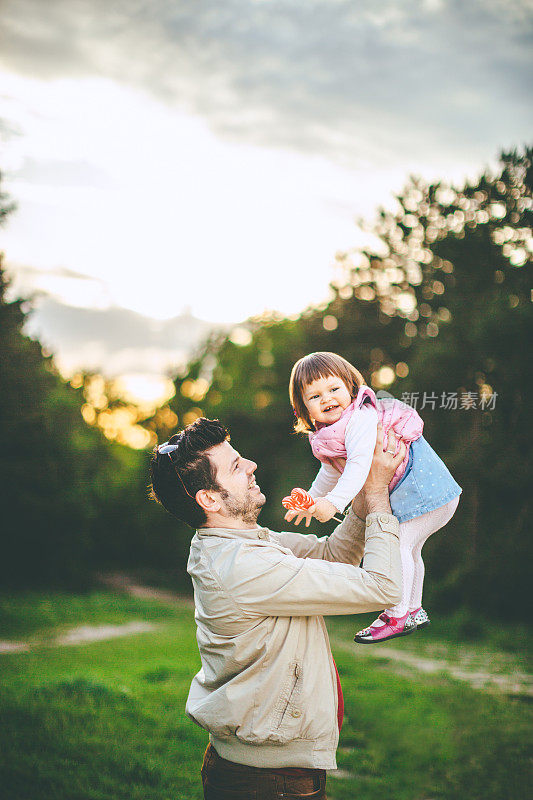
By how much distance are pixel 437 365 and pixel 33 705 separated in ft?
61.6

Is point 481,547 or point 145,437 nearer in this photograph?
point 481,547

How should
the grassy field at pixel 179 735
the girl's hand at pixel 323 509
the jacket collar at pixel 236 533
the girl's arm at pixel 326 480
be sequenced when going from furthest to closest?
1. the grassy field at pixel 179 735
2. the girl's arm at pixel 326 480
3. the girl's hand at pixel 323 509
4. the jacket collar at pixel 236 533

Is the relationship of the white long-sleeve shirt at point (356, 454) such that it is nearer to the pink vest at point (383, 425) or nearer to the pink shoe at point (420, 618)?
the pink vest at point (383, 425)

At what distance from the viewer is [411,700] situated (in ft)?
33.4

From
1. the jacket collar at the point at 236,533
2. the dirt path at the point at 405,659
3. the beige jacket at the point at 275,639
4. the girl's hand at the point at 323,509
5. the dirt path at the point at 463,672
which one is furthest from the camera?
the dirt path at the point at 405,659

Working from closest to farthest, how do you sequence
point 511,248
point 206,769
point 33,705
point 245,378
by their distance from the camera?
point 206,769
point 33,705
point 511,248
point 245,378

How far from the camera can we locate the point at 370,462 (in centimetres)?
319

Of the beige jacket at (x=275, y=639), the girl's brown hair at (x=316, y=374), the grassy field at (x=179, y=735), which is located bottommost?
the grassy field at (x=179, y=735)

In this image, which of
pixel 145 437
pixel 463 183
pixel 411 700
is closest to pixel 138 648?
pixel 411 700

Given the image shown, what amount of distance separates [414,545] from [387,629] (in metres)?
0.41

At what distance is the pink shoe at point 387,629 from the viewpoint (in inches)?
126

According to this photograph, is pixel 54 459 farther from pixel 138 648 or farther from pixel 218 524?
pixel 218 524

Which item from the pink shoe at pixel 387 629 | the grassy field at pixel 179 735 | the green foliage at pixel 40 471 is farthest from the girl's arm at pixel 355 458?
the green foliage at pixel 40 471

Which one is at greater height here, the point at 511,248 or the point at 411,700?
the point at 511,248
